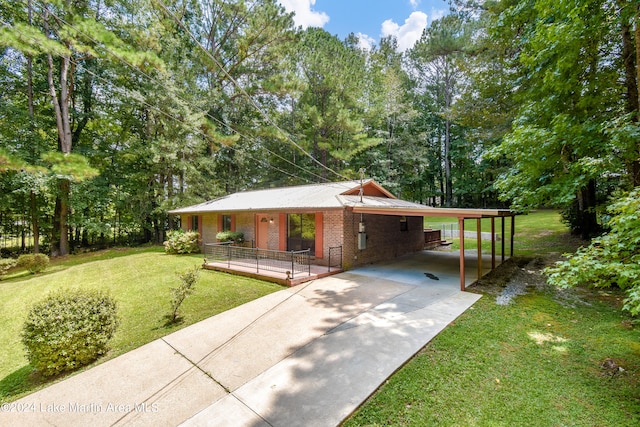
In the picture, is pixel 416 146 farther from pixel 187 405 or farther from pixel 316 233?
pixel 187 405

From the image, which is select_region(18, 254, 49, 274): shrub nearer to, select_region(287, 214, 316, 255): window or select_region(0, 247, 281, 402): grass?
select_region(0, 247, 281, 402): grass

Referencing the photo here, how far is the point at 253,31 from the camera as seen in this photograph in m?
20.3

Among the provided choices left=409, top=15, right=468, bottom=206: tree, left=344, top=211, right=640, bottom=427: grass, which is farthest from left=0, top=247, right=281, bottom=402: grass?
left=409, top=15, right=468, bottom=206: tree

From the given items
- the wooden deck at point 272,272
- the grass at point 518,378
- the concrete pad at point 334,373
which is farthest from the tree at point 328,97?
the grass at point 518,378

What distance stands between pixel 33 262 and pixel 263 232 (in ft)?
33.4

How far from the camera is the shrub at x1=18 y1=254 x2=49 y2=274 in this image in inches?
465

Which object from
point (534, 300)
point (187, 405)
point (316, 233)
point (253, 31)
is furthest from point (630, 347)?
point (253, 31)

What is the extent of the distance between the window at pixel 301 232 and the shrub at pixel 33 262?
1131 centimetres

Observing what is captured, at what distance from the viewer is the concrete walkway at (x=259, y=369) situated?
11.1 ft

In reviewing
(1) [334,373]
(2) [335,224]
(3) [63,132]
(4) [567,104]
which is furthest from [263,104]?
(1) [334,373]

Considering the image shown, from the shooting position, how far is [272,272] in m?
9.44

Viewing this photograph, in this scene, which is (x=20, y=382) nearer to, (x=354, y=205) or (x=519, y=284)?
(x=354, y=205)

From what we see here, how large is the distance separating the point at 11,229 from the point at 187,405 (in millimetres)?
25423

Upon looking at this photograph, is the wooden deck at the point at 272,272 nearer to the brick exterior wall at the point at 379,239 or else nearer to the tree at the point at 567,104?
the brick exterior wall at the point at 379,239
